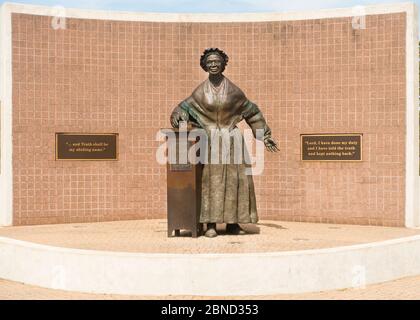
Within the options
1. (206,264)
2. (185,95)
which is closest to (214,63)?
(206,264)

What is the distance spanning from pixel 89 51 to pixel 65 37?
1.76ft

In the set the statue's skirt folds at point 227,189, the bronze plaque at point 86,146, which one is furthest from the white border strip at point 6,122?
the statue's skirt folds at point 227,189

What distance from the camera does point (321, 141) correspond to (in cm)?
1228

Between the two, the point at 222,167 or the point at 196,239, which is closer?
the point at 196,239

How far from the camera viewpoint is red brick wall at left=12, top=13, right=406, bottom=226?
11.8 m

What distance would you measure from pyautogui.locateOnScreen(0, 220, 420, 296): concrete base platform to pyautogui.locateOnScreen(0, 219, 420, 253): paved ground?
15mm

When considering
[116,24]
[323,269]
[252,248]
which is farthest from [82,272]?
[116,24]

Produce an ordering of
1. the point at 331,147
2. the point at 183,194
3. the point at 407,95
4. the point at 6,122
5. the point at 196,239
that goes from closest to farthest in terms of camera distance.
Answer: the point at 196,239 < the point at 183,194 < the point at 407,95 < the point at 6,122 < the point at 331,147

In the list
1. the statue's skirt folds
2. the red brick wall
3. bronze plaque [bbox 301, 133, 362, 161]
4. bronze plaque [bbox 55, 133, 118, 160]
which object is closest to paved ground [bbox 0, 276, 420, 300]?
the statue's skirt folds

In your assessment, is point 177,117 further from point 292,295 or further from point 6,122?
point 6,122

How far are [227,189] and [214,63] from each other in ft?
6.37

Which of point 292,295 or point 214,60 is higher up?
point 214,60

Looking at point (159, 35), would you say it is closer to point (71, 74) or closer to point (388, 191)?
point (71, 74)

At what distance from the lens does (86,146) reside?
40.5ft
